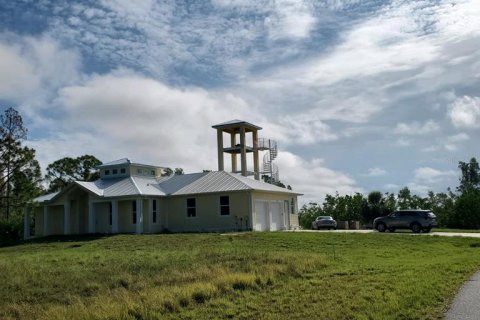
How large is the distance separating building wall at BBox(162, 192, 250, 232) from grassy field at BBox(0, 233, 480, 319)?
13.2 metres

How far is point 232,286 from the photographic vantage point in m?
13.3

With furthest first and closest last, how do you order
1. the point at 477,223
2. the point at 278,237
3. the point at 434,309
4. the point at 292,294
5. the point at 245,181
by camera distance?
the point at 477,223 → the point at 245,181 → the point at 278,237 → the point at 292,294 → the point at 434,309

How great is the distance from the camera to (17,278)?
16.6 meters

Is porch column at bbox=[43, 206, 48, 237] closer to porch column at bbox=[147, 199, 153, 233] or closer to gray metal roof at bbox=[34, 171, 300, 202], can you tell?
gray metal roof at bbox=[34, 171, 300, 202]

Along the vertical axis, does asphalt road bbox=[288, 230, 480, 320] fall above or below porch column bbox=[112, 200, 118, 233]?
below

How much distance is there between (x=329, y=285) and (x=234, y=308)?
2775mm

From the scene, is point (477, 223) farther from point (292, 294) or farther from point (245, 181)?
point (292, 294)

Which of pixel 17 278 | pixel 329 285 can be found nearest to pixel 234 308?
pixel 329 285

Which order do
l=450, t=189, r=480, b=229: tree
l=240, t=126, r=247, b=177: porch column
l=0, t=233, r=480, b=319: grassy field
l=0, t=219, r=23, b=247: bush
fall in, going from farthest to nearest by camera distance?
l=450, t=189, r=480, b=229: tree
l=0, t=219, r=23, b=247: bush
l=240, t=126, r=247, b=177: porch column
l=0, t=233, r=480, b=319: grassy field

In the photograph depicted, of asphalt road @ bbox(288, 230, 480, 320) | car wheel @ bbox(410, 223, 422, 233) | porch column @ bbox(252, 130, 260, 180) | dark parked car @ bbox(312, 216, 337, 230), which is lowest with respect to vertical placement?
asphalt road @ bbox(288, 230, 480, 320)

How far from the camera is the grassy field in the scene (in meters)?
10.9

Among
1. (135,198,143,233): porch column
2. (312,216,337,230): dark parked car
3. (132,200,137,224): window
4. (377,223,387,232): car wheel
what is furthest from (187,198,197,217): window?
(312,216,337,230): dark parked car

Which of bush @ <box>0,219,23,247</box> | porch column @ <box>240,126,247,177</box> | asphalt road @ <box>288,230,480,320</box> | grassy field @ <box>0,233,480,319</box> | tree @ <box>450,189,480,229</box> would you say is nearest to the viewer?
asphalt road @ <box>288,230,480,320</box>

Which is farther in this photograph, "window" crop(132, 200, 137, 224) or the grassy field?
"window" crop(132, 200, 137, 224)
